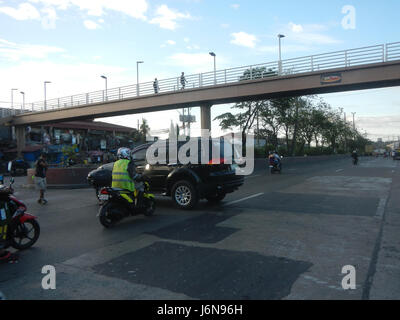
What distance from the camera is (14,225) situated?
5.58m

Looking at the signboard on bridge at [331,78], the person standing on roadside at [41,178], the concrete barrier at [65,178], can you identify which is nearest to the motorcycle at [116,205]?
the person standing on roadside at [41,178]

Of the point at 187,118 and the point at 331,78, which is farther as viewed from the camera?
the point at 187,118

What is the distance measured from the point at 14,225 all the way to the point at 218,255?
3.38m

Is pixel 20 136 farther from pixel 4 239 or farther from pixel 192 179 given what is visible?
pixel 4 239

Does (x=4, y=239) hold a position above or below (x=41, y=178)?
below

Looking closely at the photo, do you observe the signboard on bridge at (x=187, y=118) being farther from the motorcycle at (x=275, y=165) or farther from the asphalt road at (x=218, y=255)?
the asphalt road at (x=218, y=255)

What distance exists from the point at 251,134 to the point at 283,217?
2847cm

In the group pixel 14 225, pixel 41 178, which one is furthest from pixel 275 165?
pixel 14 225

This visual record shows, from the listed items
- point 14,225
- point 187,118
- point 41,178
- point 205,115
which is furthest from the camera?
point 187,118

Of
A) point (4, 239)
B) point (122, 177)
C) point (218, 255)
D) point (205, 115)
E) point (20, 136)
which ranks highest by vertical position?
point (205, 115)

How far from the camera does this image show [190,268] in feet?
15.3

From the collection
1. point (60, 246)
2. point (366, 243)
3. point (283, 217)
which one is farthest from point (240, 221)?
point (60, 246)
